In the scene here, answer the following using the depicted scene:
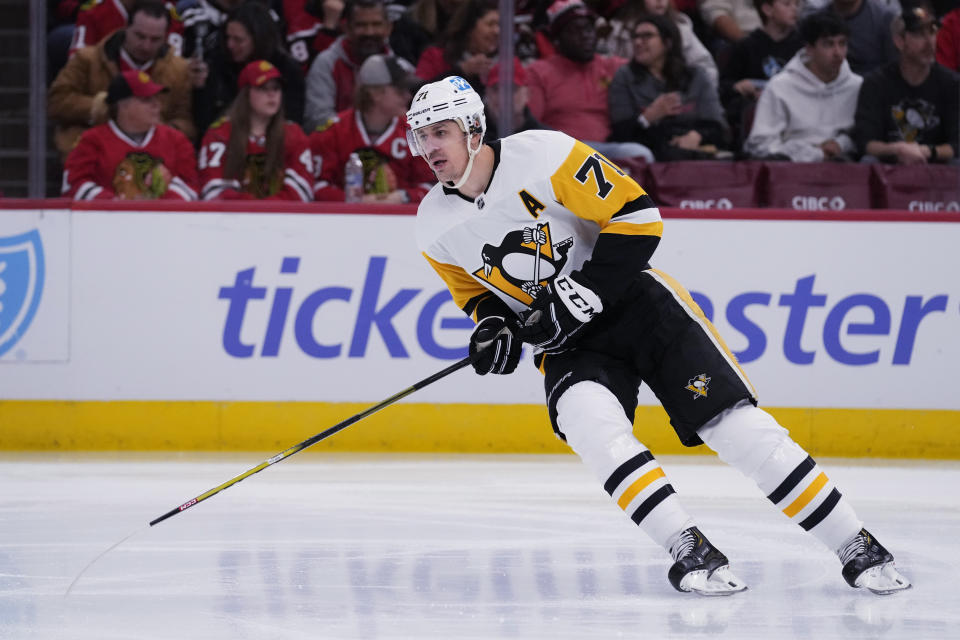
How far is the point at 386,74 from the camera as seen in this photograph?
5559mm

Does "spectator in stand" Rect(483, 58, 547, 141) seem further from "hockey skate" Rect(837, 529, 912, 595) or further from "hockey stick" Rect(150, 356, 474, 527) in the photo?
"hockey skate" Rect(837, 529, 912, 595)

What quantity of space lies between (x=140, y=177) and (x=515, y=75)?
5.07ft

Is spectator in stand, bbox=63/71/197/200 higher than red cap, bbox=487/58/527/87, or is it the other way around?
red cap, bbox=487/58/527/87

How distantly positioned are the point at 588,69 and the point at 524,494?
2025 mm

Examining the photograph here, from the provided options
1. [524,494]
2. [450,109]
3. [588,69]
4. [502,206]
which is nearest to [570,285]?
[502,206]

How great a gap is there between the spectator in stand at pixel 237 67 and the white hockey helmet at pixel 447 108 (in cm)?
254

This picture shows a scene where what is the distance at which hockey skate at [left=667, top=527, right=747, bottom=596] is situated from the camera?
2.95 metres

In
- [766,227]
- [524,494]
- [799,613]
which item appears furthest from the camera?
[766,227]

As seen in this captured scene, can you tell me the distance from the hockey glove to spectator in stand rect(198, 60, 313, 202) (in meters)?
2.60

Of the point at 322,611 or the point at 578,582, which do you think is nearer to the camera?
the point at 322,611

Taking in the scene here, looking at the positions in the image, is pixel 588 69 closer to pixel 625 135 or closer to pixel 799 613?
pixel 625 135

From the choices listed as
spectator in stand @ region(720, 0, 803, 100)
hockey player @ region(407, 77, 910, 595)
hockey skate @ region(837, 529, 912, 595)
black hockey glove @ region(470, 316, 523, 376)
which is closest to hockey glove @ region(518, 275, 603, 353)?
hockey player @ region(407, 77, 910, 595)

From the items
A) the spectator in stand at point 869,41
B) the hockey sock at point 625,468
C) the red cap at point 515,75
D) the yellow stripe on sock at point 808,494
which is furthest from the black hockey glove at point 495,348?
the spectator in stand at point 869,41

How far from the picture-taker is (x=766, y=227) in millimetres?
5422
